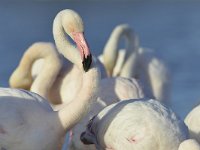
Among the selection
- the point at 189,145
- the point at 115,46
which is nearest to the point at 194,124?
the point at 189,145

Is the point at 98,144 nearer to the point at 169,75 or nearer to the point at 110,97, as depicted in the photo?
the point at 110,97

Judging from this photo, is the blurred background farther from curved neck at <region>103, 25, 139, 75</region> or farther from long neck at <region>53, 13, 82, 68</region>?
long neck at <region>53, 13, 82, 68</region>

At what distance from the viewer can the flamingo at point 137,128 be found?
18.7 ft

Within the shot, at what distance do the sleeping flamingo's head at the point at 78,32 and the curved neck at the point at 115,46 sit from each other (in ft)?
12.7

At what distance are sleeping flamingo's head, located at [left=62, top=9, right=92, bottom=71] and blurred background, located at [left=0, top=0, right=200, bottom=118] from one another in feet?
16.7

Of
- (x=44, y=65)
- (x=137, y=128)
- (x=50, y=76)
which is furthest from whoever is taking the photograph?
(x=44, y=65)

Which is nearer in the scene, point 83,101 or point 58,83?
point 83,101

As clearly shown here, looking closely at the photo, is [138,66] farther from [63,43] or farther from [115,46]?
[63,43]

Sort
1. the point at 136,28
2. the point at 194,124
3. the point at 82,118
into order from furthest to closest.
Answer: the point at 136,28, the point at 194,124, the point at 82,118

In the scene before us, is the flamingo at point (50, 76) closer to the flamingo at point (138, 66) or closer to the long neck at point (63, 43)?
the flamingo at point (138, 66)

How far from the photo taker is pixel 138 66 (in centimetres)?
1009

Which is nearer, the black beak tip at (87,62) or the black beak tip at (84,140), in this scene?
the black beak tip at (87,62)

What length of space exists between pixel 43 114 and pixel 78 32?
59cm

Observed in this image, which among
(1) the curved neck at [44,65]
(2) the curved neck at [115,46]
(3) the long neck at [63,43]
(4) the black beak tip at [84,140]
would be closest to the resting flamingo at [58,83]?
(1) the curved neck at [44,65]
